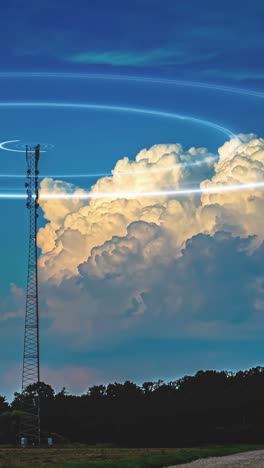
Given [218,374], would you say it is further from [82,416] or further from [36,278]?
[36,278]

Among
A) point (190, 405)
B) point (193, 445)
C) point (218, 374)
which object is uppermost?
point (218, 374)

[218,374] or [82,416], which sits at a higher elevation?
[218,374]

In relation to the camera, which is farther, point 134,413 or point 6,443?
point 134,413

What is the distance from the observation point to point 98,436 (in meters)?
122

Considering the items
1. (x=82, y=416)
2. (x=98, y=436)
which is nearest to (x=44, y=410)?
(x=82, y=416)

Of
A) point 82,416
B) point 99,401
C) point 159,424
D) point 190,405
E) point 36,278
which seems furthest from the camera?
point 99,401

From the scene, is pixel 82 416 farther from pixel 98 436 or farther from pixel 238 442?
pixel 238 442

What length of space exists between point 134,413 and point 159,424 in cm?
1442

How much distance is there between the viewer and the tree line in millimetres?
116438

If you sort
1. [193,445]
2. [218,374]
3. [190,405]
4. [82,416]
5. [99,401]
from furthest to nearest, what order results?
[218,374], [99,401], [190,405], [82,416], [193,445]

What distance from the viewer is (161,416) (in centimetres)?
12338

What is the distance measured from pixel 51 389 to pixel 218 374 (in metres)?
34.7

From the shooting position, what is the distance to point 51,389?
585ft

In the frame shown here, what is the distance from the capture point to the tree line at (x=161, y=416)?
116 m
